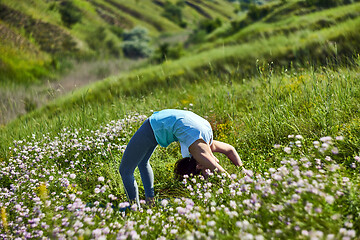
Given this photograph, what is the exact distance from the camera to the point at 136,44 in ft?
88.1

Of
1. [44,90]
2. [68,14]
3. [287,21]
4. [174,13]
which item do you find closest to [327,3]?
[287,21]

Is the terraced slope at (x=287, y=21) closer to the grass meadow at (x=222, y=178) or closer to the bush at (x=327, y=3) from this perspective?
the bush at (x=327, y=3)

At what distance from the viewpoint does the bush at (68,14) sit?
58.6ft

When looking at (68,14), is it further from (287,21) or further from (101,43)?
(287,21)

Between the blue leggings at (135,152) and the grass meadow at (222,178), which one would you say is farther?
the blue leggings at (135,152)

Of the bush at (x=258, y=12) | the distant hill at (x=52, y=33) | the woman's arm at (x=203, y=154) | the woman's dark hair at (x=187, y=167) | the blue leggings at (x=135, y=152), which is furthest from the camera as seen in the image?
the bush at (x=258, y=12)

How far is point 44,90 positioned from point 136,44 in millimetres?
21506

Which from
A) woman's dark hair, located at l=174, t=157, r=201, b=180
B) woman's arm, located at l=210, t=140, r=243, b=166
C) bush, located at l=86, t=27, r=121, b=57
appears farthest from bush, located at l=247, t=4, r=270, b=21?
woman's dark hair, located at l=174, t=157, r=201, b=180

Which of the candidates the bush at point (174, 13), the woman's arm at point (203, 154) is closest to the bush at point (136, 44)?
the bush at point (174, 13)

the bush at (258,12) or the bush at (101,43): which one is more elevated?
the bush at (258,12)

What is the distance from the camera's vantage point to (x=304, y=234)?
165 centimetres

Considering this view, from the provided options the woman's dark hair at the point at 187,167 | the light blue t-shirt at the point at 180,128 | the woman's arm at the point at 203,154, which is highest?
the light blue t-shirt at the point at 180,128

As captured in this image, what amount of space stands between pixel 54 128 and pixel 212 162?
4668mm

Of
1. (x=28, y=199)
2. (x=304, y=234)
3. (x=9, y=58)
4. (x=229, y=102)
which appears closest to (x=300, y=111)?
(x=229, y=102)
